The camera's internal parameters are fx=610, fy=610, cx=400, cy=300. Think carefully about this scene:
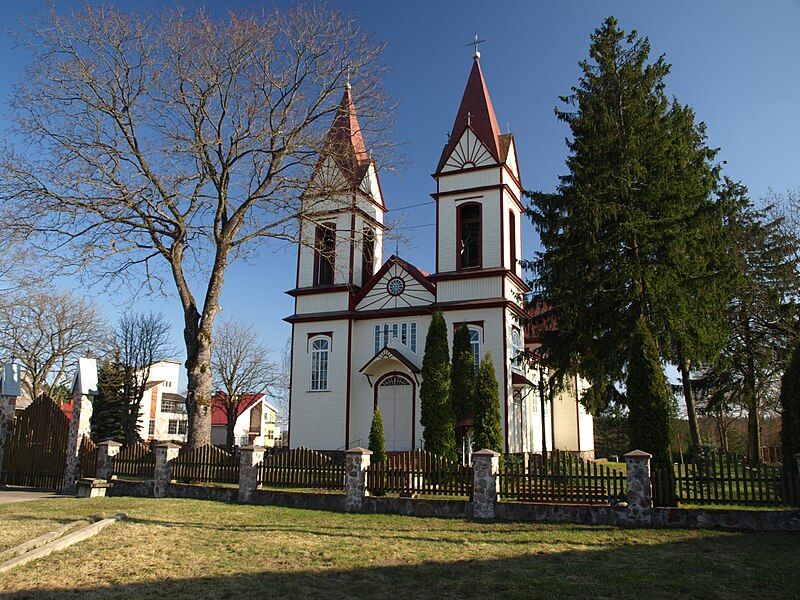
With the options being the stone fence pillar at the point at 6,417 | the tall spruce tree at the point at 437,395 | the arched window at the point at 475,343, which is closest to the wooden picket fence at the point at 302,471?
the tall spruce tree at the point at 437,395

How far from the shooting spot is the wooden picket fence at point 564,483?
11.2 metres

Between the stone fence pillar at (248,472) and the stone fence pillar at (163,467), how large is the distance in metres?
2.24

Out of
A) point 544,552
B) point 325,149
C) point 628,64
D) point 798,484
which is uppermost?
point 628,64

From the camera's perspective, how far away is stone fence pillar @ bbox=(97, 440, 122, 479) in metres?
15.7

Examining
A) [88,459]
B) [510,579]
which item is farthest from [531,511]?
[88,459]

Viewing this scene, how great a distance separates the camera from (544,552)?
8352mm

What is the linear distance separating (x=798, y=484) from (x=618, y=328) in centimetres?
672

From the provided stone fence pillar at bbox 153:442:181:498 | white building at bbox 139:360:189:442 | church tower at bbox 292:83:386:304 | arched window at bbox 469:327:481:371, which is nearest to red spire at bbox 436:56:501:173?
church tower at bbox 292:83:386:304

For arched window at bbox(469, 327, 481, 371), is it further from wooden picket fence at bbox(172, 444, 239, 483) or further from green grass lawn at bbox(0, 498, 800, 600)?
green grass lawn at bbox(0, 498, 800, 600)

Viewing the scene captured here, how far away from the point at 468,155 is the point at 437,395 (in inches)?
381

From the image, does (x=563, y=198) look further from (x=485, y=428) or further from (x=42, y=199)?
(x=42, y=199)

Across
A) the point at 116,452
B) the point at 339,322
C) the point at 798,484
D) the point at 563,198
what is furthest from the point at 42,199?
the point at 798,484

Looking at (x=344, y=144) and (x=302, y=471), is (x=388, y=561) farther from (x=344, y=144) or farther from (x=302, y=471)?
(x=344, y=144)

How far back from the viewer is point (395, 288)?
2436 centimetres
